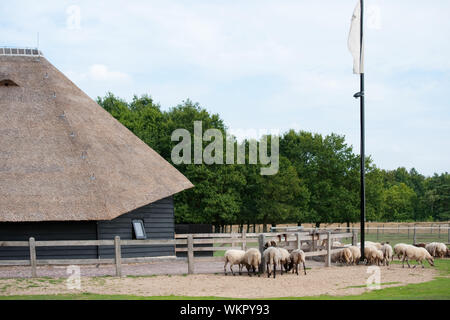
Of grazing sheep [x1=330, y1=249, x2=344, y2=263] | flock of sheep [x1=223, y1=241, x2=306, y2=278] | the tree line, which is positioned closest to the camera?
flock of sheep [x1=223, y1=241, x2=306, y2=278]

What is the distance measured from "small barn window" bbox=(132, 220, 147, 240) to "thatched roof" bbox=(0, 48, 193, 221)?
1.36 metres

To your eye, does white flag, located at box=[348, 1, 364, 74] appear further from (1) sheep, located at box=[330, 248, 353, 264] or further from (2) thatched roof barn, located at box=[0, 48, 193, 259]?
(2) thatched roof barn, located at box=[0, 48, 193, 259]

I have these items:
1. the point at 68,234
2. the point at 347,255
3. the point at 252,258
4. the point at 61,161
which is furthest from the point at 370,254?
the point at 61,161

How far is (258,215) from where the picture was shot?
5347 centimetres

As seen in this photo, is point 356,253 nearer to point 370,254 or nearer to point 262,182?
point 370,254

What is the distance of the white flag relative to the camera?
65.7ft

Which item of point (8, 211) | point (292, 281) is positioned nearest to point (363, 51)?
point (292, 281)

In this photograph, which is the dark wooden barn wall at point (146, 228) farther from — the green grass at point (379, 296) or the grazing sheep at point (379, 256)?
the grazing sheep at point (379, 256)

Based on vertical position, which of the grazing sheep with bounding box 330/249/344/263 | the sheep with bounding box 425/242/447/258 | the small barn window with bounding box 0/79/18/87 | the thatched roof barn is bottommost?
the sheep with bounding box 425/242/447/258

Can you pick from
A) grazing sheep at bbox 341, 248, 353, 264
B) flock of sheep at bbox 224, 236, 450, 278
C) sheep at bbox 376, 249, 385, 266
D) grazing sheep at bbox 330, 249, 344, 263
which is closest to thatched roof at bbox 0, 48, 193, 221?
flock of sheep at bbox 224, 236, 450, 278

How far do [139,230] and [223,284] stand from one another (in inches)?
367

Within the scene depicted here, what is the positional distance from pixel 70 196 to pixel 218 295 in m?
10.7

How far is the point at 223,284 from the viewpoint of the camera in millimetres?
14625

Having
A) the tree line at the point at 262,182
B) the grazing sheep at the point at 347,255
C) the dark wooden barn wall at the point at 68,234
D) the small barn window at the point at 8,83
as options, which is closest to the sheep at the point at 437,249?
the grazing sheep at the point at 347,255
